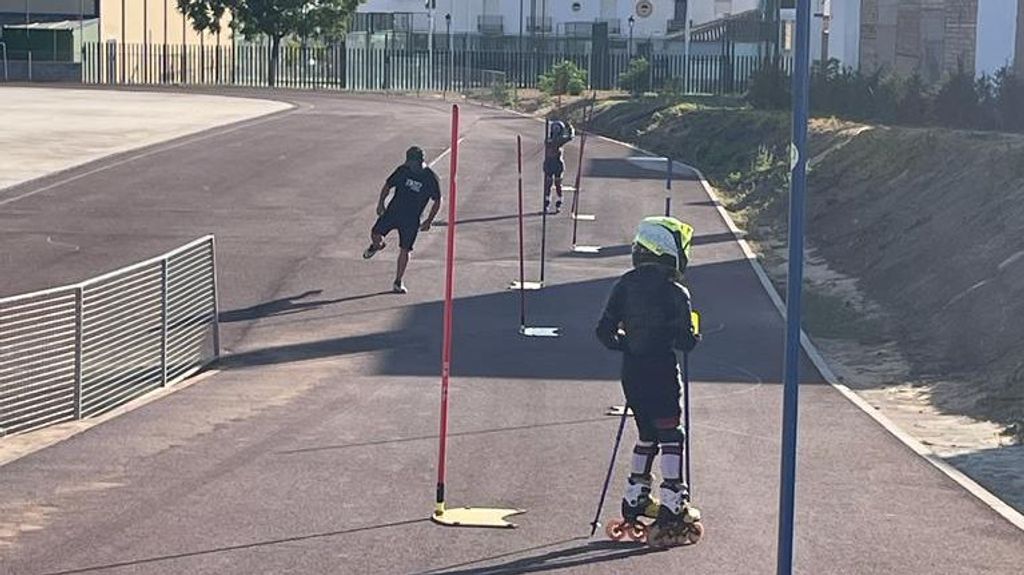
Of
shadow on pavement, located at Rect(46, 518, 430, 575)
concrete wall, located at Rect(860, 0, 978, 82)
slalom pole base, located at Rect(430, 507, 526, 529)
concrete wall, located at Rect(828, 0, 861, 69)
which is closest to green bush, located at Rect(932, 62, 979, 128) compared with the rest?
concrete wall, located at Rect(860, 0, 978, 82)

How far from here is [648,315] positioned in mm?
9469

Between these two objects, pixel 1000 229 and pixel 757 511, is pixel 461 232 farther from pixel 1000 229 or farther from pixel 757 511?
pixel 757 511

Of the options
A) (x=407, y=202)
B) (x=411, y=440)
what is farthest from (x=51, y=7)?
(x=411, y=440)

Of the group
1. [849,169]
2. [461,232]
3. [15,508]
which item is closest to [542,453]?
[15,508]

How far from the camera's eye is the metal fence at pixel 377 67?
2859 inches

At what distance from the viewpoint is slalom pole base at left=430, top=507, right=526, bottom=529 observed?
966cm

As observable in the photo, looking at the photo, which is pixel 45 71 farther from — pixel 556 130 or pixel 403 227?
pixel 403 227

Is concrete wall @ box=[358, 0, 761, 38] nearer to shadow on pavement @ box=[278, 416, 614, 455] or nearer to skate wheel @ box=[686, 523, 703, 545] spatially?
shadow on pavement @ box=[278, 416, 614, 455]

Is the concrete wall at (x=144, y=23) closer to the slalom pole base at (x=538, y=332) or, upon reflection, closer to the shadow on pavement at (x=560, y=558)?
the slalom pole base at (x=538, y=332)

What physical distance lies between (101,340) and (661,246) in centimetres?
649

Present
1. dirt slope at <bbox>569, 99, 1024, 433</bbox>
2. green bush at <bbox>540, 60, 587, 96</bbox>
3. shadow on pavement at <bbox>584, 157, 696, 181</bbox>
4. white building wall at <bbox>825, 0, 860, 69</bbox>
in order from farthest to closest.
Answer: green bush at <bbox>540, 60, 587, 96</bbox>
white building wall at <bbox>825, 0, 860, 69</bbox>
shadow on pavement at <bbox>584, 157, 696, 181</bbox>
dirt slope at <bbox>569, 99, 1024, 433</bbox>

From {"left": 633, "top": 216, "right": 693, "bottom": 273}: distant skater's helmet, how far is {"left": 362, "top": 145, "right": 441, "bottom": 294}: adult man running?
1261 centimetres

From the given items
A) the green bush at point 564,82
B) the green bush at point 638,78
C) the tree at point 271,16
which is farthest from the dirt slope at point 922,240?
the tree at point 271,16

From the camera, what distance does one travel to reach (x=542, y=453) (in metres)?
12.2
